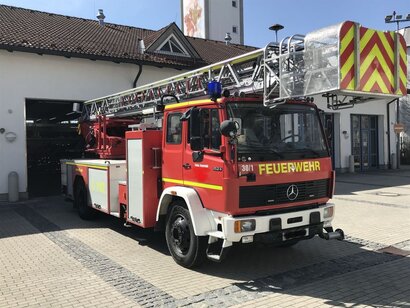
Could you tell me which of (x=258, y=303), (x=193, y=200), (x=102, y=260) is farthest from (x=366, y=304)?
(x=102, y=260)

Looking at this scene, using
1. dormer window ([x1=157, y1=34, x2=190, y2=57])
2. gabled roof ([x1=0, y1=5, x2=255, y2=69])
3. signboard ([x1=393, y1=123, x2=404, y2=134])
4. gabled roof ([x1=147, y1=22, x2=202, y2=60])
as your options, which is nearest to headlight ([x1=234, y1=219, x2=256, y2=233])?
gabled roof ([x1=0, y1=5, x2=255, y2=69])

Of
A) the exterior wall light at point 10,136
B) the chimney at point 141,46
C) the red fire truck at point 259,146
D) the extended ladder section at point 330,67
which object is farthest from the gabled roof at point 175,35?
the extended ladder section at point 330,67

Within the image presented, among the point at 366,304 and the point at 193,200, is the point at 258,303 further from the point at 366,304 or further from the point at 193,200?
the point at 193,200

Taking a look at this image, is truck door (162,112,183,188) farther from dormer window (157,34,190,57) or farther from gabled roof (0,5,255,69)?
dormer window (157,34,190,57)

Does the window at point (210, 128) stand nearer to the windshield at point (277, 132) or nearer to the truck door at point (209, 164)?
the truck door at point (209, 164)

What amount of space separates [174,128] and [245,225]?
6.44 ft

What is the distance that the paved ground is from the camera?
198 inches

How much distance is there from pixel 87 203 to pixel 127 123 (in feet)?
7.70

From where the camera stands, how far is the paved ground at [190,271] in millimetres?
5023

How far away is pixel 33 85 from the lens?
13648 mm

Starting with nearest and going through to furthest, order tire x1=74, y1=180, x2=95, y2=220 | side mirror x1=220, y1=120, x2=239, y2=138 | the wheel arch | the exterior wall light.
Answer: side mirror x1=220, y1=120, x2=239, y2=138 → the wheel arch → tire x1=74, y1=180, x2=95, y2=220 → the exterior wall light

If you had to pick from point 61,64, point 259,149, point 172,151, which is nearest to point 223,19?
point 61,64

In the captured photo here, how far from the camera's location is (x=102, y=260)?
21.9 ft

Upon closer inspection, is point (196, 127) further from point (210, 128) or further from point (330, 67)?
point (330, 67)
